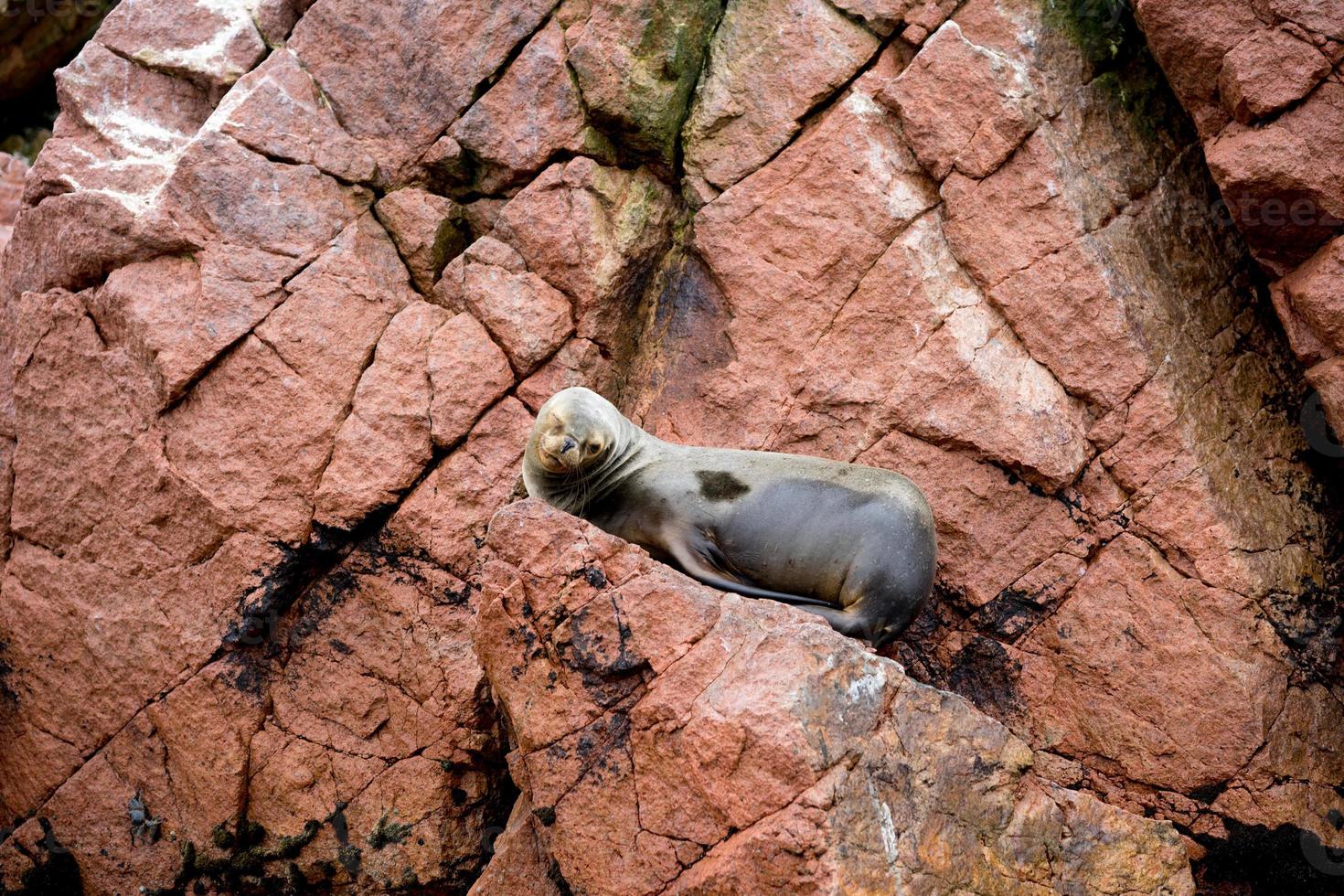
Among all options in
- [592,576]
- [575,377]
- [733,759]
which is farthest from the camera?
[575,377]

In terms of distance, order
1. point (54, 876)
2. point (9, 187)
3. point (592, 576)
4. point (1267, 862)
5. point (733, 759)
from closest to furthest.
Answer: point (733, 759)
point (592, 576)
point (1267, 862)
point (54, 876)
point (9, 187)

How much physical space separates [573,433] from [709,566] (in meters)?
0.84

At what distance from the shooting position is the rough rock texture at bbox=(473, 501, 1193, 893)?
4.55 metres

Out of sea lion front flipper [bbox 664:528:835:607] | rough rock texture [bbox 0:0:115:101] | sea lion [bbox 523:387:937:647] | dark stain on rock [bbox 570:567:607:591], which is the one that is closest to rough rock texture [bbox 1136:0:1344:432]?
sea lion [bbox 523:387:937:647]

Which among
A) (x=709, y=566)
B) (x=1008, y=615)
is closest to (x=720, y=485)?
(x=709, y=566)

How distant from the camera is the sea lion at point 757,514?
5.67 m

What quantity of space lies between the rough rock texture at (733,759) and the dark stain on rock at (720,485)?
33.5 inches

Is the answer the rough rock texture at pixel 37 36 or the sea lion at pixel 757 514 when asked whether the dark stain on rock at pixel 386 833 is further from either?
the rough rock texture at pixel 37 36

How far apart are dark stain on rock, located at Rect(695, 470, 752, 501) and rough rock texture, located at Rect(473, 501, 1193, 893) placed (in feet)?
2.79

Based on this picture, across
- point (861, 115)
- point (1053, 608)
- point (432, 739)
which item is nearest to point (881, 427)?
point (1053, 608)

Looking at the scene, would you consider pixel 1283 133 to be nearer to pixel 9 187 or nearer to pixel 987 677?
pixel 987 677

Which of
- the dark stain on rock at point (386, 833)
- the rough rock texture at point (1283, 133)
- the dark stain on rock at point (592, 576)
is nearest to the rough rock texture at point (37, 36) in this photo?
the dark stain on rock at point (386, 833)

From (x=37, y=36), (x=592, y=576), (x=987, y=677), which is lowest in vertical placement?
(x=987, y=677)

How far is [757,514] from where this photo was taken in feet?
19.2
